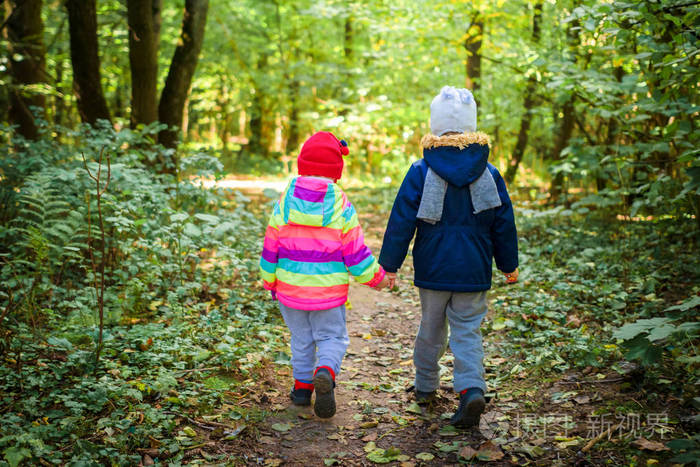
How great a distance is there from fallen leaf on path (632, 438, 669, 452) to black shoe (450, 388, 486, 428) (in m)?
0.89

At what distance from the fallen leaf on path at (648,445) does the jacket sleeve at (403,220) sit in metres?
1.75

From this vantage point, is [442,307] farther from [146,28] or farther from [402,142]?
[402,142]

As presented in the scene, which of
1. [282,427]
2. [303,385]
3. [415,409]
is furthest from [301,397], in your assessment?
[415,409]

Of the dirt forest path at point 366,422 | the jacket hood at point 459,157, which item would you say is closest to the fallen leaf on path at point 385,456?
the dirt forest path at point 366,422

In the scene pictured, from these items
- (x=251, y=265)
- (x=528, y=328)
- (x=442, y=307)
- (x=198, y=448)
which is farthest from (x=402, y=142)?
(x=198, y=448)

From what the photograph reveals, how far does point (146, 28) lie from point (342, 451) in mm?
7745

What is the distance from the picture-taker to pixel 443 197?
3.62m

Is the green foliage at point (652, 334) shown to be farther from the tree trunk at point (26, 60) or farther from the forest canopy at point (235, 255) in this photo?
the tree trunk at point (26, 60)

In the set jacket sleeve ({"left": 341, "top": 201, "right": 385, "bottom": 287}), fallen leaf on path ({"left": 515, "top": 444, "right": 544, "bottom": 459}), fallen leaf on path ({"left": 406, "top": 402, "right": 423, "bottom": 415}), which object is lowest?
fallen leaf on path ({"left": 406, "top": 402, "right": 423, "bottom": 415})

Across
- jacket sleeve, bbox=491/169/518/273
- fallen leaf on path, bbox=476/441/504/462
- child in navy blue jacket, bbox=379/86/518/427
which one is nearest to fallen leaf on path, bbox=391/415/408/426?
child in navy blue jacket, bbox=379/86/518/427

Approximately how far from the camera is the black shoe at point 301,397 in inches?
154

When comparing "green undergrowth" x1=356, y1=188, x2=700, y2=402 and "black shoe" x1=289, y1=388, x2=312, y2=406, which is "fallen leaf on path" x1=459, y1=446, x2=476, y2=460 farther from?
"black shoe" x1=289, y1=388, x2=312, y2=406

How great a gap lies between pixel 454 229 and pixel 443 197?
0.77 feet

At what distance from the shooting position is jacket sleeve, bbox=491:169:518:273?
145 inches
